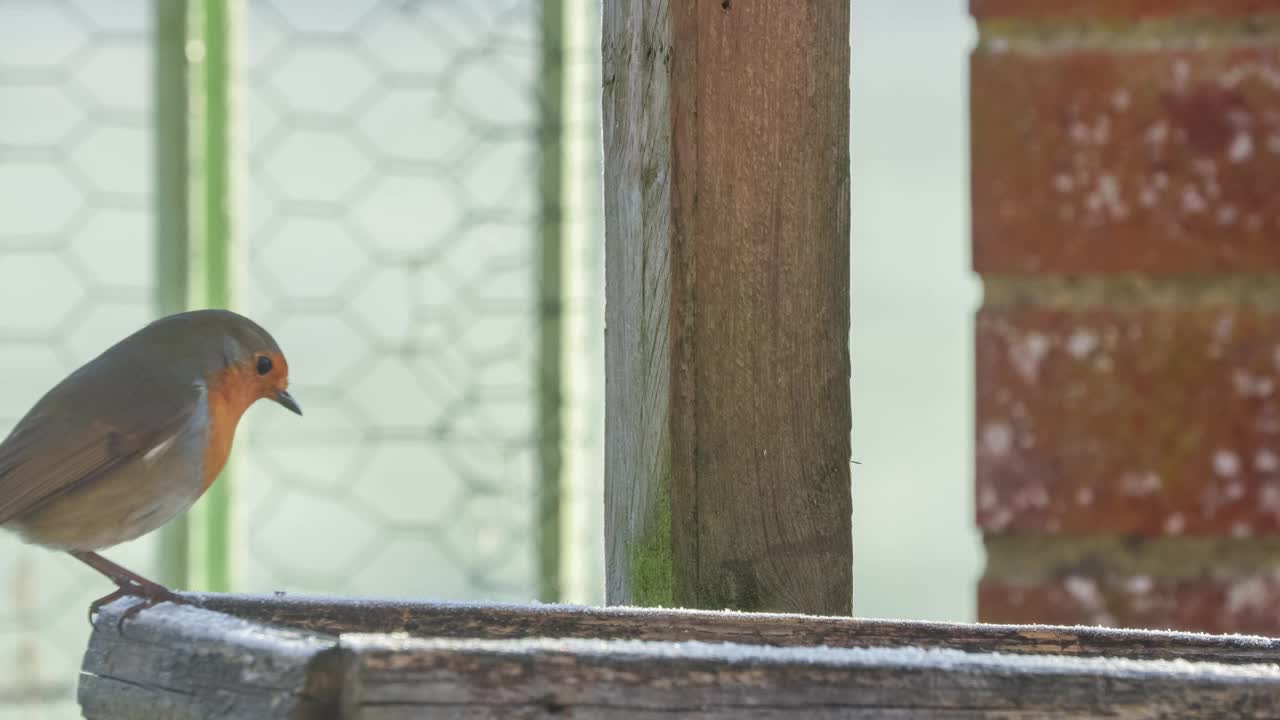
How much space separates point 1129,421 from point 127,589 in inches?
30.5

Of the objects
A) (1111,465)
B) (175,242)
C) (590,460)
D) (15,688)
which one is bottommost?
(15,688)

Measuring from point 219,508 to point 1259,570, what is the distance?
3.61ft

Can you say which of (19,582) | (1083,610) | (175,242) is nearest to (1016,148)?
(1083,610)

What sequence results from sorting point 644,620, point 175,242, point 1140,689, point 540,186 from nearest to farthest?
1. point 1140,689
2. point 644,620
3. point 175,242
4. point 540,186

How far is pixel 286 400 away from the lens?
1611 millimetres

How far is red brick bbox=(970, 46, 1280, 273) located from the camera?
3.34 feet

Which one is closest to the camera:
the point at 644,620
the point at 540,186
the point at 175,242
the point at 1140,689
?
the point at 1140,689

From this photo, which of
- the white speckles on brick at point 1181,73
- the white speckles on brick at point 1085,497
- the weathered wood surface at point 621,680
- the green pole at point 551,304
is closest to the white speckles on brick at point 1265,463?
the white speckles on brick at point 1085,497

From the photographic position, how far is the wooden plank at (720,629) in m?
0.85

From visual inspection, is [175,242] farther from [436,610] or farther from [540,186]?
[436,610]

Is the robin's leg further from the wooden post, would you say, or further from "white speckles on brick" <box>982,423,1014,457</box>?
"white speckles on brick" <box>982,423,1014,457</box>

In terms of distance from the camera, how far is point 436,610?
0.89 meters

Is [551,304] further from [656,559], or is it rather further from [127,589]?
[656,559]

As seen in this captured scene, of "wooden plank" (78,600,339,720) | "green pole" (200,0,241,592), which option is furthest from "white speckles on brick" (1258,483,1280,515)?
"green pole" (200,0,241,592)
